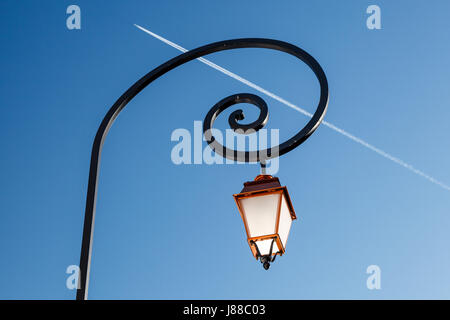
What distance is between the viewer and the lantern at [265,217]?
5.18 m

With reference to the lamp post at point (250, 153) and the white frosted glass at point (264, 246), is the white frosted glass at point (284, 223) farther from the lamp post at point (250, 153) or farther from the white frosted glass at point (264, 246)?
the white frosted glass at point (264, 246)

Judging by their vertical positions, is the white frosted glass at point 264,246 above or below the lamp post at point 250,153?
below

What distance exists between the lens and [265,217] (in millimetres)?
5227

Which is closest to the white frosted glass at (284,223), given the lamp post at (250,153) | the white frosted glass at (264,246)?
the lamp post at (250,153)

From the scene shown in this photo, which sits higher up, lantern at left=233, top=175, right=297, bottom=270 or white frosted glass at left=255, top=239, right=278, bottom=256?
lantern at left=233, top=175, right=297, bottom=270

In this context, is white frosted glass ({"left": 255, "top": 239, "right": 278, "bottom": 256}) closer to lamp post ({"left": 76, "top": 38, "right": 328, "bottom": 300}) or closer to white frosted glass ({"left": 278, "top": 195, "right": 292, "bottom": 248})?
lamp post ({"left": 76, "top": 38, "right": 328, "bottom": 300})

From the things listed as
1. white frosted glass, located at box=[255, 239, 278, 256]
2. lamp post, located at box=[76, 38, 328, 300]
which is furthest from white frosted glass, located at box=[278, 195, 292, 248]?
white frosted glass, located at box=[255, 239, 278, 256]

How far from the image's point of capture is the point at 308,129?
555 cm

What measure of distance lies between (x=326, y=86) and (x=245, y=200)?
148 centimetres

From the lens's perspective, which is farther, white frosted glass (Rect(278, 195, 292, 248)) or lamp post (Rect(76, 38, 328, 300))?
white frosted glass (Rect(278, 195, 292, 248))

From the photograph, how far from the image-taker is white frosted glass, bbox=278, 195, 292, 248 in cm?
526
